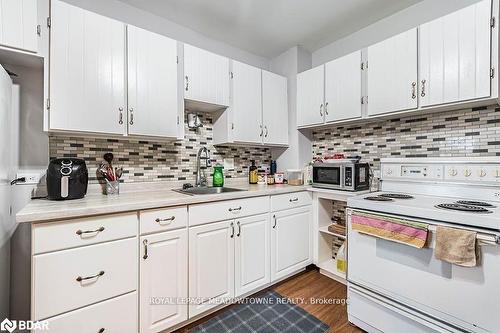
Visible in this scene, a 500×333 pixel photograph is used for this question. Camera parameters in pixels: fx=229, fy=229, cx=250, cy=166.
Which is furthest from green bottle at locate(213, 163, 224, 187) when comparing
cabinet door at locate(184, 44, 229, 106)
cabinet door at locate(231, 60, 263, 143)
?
cabinet door at locate(184, 44, 229, 106)

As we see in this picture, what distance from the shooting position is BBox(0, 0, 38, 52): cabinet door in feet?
4.11

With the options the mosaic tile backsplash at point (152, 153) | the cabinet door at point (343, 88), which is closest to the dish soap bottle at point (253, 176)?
the mosaic tile backsplash at point (152, 153)

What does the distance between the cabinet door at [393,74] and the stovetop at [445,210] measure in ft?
2.56

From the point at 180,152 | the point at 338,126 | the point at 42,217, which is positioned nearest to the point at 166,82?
the point at 180,152

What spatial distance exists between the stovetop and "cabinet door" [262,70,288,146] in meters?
1.19

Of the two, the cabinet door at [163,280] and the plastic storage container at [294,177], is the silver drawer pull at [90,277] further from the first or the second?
the plastic storage container at [294,177]

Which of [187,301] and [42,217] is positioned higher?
[42,217]

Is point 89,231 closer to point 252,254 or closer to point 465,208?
point 252,254

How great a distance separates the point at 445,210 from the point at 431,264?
314 mm

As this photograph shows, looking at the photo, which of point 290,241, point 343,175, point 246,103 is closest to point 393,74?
point 343,175

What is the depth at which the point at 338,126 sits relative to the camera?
100 inches

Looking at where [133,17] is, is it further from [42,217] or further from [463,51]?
[463,51]

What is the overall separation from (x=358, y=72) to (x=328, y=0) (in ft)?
2.16

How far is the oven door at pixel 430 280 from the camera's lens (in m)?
1.11
